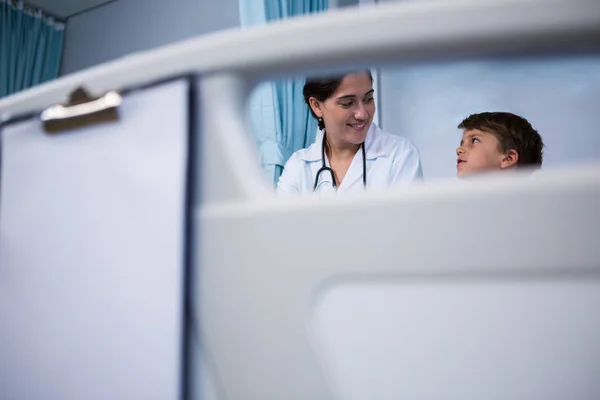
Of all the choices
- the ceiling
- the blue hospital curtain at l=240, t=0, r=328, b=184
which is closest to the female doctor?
the blue hospital curtain at l=240, t=0, r=328, b=184

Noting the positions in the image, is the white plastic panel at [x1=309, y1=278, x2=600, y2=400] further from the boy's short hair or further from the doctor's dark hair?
the boy's short hair

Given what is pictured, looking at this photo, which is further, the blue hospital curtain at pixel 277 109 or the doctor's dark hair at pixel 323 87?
the blue hospital curtain at pixel 277 109

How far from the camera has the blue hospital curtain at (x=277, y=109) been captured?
236 centimetres

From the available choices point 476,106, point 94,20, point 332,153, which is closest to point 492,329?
point 332,153

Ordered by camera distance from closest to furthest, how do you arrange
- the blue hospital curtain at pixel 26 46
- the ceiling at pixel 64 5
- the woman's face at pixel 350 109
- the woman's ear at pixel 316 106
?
the woman's face at pixel 350 109 < the woman's ear at pixel 316 106 < the blue hospital curtain at pixel 26 46 < the ceiling at pixel 64 5

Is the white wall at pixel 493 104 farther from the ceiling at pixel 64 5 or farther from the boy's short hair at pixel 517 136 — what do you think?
the ceiling at pixel 64 5

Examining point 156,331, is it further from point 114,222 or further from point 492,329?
point 492,329

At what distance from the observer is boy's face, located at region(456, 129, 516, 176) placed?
1.77 meters

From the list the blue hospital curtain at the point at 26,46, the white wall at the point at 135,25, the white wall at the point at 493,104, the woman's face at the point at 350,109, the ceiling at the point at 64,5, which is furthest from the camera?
the ceiling at the point at 64,5

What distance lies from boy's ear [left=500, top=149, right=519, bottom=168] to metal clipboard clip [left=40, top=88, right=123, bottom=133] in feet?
5.58

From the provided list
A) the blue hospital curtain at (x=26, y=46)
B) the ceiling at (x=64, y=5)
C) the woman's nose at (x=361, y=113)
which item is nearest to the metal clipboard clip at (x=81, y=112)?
the woman's nose at (x=361, y=113)

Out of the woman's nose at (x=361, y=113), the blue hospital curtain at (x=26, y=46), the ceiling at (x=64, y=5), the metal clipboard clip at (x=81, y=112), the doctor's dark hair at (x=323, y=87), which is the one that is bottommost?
the metal clipboard clip at (x=81, y=112)

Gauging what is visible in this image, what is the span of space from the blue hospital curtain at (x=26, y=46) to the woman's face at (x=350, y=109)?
2494mm

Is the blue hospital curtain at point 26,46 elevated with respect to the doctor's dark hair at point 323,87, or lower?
elevated
